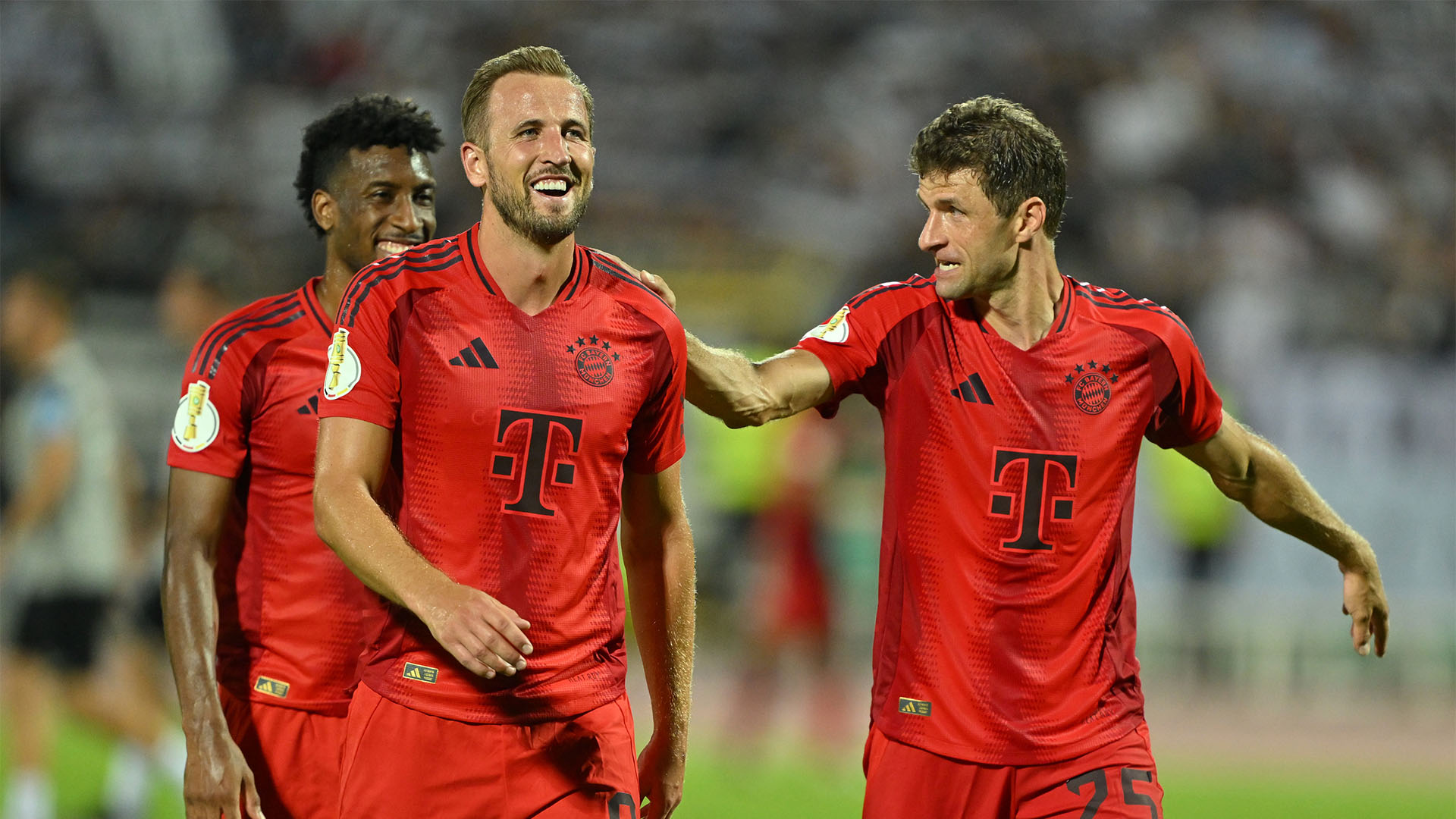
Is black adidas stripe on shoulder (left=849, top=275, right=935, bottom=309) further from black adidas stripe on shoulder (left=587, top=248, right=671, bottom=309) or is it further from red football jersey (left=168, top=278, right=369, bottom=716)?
red football jersey (left=168, top=278, right=369, bottom=716)

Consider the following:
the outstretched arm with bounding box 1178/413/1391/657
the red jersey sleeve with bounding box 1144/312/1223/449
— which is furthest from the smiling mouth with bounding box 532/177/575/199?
the outstretched arm with bounding box 1178/413/1391/657

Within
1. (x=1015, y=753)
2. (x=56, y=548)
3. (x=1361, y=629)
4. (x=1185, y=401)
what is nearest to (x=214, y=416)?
(x=1015, y=753)

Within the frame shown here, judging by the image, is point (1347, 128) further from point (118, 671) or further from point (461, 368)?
point (461, 368)

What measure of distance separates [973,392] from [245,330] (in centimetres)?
191

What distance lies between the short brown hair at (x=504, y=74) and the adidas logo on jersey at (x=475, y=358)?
49 cm

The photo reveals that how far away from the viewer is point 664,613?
3.91 meters

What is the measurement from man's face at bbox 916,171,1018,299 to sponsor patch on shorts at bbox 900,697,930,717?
38.6 inches

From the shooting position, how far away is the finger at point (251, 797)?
3830mm

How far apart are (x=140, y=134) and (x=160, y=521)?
7.40 meters

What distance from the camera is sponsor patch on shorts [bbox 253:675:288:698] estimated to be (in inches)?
163

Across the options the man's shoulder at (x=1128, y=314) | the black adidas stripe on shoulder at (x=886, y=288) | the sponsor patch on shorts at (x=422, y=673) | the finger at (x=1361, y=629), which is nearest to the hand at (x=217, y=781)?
the sponsor patch on shorts at (x=422, y=673)

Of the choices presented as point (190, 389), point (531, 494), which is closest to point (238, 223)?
point (190, 389)

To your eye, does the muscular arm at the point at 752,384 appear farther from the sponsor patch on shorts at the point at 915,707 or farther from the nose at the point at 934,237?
the sponsor patch on shorts at the point at 915,707

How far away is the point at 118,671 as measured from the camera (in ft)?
33.1
